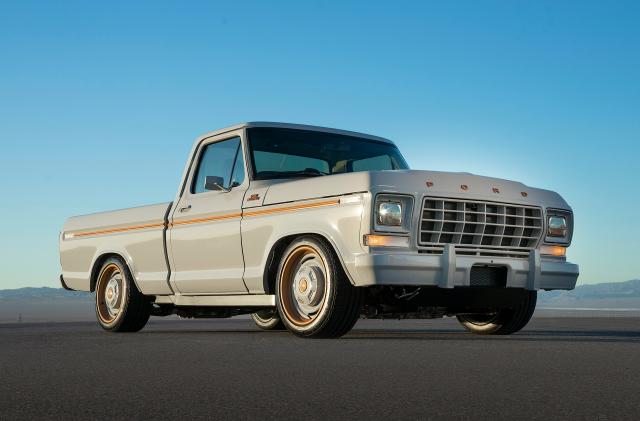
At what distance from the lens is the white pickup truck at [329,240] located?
822cm

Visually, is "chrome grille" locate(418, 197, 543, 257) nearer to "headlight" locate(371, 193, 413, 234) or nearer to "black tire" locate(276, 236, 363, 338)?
"headlight" locate(371, 193, 413, 234)

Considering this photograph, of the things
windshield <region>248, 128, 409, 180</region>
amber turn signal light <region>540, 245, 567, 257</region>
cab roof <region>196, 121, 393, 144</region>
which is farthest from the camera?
cab roof <region>196, 121, 393, 144</region>

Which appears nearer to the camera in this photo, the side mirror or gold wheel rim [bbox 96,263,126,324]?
the side mirror

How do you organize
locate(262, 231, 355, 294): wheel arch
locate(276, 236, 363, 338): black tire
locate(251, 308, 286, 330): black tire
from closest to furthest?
1. locate(276, 236, 363, 338): black tire
2. locate(262, 231, 355, 294): wheel arch
3. locate(251, 308, 286, 330): black tire

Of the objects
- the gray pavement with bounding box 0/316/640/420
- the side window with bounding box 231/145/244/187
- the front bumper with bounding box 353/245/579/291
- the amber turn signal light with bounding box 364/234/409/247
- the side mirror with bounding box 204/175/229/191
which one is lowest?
the gray pavement with bounding box 0/316/640/420

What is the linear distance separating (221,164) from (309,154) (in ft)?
3.18

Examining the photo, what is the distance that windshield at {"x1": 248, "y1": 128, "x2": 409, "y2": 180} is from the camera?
983cm

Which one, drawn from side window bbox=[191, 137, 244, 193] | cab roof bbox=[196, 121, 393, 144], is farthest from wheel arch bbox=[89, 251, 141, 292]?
cab roof bbox=[196, 121, 393, 144]

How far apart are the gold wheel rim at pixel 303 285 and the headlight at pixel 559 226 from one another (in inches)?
89.9

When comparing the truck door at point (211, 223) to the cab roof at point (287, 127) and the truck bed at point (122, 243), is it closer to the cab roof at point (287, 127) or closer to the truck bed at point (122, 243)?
the cab roof at point (287, 127)

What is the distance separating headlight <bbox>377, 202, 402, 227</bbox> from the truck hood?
0.12 metres

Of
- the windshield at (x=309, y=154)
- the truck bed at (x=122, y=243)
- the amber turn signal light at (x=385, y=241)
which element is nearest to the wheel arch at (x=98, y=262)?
the truck bed at (x=122, y=243)

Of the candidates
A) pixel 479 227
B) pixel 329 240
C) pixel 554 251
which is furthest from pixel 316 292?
pixel 554 251

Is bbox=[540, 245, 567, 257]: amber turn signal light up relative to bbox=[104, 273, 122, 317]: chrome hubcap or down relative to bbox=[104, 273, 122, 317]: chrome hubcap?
up
